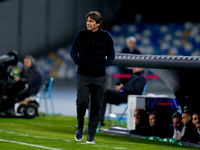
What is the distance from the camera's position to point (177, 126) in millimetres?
9977

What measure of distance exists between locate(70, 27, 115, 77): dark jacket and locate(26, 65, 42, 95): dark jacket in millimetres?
6657

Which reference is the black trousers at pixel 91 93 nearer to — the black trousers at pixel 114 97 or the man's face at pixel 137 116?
the man's face at pixel 137 116

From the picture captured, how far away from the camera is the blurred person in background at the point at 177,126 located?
989cm

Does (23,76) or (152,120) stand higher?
(23,76)

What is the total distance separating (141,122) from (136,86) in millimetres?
1414

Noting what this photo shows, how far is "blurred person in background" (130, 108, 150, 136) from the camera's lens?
10727 millimetres

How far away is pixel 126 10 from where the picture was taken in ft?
121

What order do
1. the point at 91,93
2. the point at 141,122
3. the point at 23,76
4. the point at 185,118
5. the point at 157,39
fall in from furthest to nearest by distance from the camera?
the point at 157,39
the point at 23,76
the point at 141,122
the point at 185,118
the point at 91,93

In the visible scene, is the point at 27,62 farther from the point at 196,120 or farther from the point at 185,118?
the point at 196,120

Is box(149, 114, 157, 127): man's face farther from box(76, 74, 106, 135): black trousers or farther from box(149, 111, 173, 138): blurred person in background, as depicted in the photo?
box(76, 74, 106, 135): black trousers

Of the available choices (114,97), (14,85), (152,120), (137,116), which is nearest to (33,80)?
(14,85)

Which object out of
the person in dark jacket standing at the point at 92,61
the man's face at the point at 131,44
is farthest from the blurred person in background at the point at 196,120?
the man's face at the point at 131,44

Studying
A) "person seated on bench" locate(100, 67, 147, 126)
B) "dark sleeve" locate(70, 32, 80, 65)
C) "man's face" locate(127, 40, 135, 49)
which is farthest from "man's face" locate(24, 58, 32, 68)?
"dark sleeve" locate(70, 32, 80, 65)

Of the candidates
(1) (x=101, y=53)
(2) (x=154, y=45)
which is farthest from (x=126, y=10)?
(1) (x=101, y=53)
